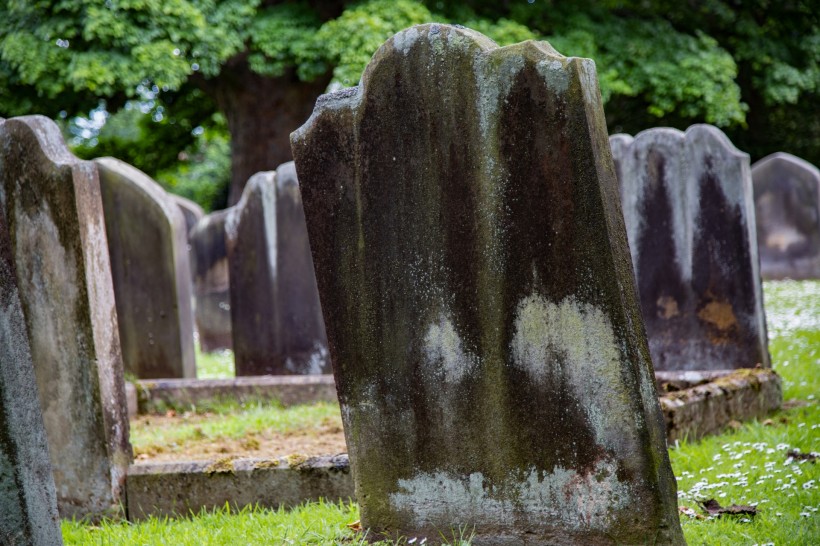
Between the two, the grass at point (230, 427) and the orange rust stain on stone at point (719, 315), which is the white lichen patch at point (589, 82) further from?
the orange rust stain on stone at point (719, 315)

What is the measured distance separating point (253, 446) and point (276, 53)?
1005 cm

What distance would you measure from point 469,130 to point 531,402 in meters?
1.00

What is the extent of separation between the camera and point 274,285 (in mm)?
7766

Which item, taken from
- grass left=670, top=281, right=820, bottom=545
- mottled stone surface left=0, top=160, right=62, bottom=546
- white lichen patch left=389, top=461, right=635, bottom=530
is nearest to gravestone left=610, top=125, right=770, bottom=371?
grass left=670, top=281, right=820, bottom=545

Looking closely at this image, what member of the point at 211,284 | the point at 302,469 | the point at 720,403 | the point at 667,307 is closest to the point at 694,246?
the point at 667,307

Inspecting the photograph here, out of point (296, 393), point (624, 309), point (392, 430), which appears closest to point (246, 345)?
point (296, 393)

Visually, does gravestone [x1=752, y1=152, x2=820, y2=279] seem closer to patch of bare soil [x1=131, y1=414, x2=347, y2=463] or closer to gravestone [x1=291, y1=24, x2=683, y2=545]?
patch of bare soil [x1=131, y1=414, x2=347, y2=463]

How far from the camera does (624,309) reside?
3.04 metres

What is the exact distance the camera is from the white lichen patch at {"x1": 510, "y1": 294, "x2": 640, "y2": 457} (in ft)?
10.0

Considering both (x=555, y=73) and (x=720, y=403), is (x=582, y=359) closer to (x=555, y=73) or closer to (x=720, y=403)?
(x=555, y=73)

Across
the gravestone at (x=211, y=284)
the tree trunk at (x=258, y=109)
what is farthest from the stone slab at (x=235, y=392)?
the tree trunk at (x=258, y=109)

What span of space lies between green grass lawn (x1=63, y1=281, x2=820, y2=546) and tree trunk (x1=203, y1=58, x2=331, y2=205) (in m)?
10.2

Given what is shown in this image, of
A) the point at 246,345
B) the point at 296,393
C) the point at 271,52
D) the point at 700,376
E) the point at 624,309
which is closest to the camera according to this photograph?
the point at 624,309

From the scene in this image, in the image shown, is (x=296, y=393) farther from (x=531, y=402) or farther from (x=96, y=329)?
(x=531, y=402)
